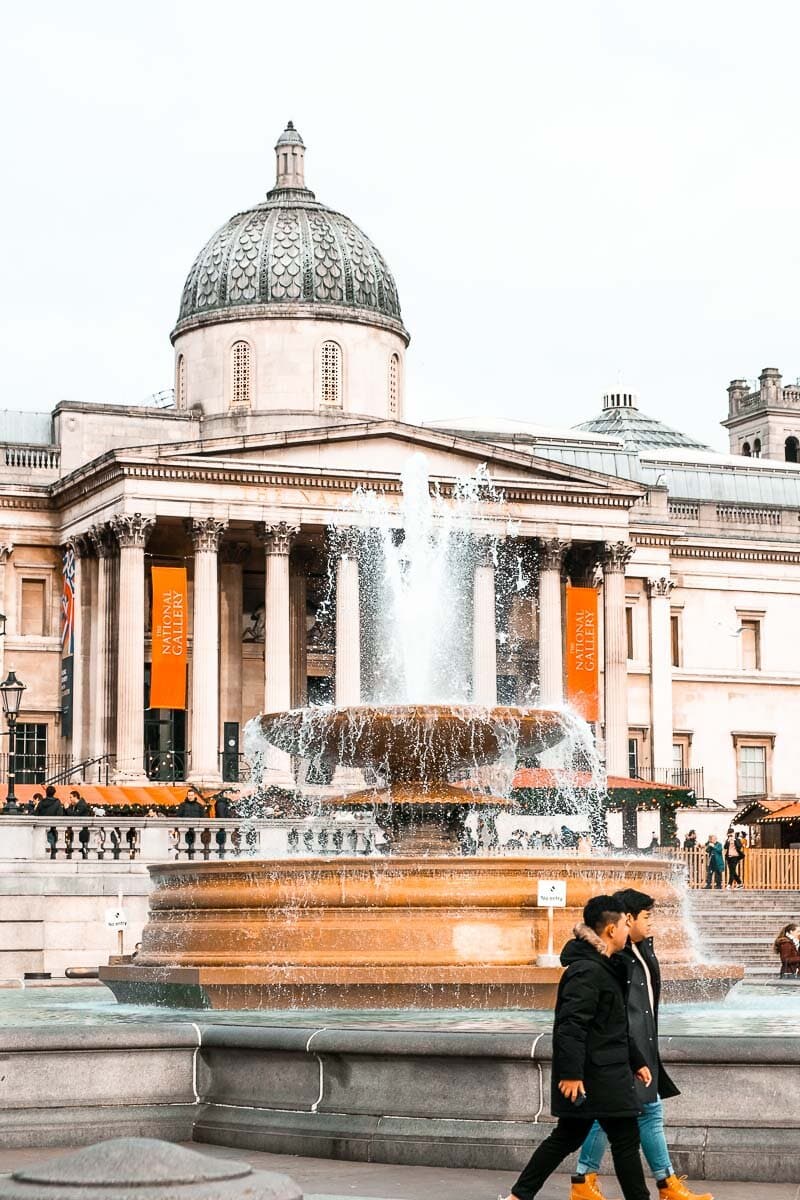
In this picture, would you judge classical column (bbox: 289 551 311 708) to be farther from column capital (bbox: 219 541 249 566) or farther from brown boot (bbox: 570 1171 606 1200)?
brown boot (bbox: 570 1171 606 1200)

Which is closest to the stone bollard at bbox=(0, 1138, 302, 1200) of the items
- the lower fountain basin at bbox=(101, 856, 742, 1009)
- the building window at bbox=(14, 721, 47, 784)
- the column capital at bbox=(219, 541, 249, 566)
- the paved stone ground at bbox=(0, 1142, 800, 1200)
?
the paved stone ground at bbox=(0, 1142, 800, 1200)

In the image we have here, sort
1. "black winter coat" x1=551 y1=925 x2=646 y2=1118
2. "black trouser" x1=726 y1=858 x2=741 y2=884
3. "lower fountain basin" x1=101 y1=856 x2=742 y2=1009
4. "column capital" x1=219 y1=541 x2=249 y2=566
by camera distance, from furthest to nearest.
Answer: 1. "column capital" x1=219 y1=541 x2=249 y2=566
2. "black trouser" x1=726 y1=858 x2=741 y2=884
3. "lower fountain basin" x1=101 y1=856 x2=742 y2=1009
4. "black winter coat" x1=551 y1=925 x2=646 y2=1118

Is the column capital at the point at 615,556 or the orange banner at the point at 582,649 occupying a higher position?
the column capital at the point at 615,556

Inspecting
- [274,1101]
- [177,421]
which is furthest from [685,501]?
[274,1101]

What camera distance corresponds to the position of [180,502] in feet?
203

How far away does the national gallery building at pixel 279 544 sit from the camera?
204 feet

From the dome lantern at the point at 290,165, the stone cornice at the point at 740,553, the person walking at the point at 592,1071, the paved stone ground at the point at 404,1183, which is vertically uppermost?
the dome lantern at the point at 290,165

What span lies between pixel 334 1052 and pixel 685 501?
67.1m

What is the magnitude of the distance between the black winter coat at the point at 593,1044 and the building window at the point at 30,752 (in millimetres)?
54562

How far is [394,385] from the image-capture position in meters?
70.8

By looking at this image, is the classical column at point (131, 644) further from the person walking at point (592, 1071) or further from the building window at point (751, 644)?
the person walking at point (592, 1071)

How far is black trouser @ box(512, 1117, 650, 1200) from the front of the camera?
10992mm

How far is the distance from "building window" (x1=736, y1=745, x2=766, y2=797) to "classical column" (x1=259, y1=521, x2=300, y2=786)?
20498mm

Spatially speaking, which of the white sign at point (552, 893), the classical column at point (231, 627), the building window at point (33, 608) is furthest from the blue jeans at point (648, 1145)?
the building window at point (33, 608)
